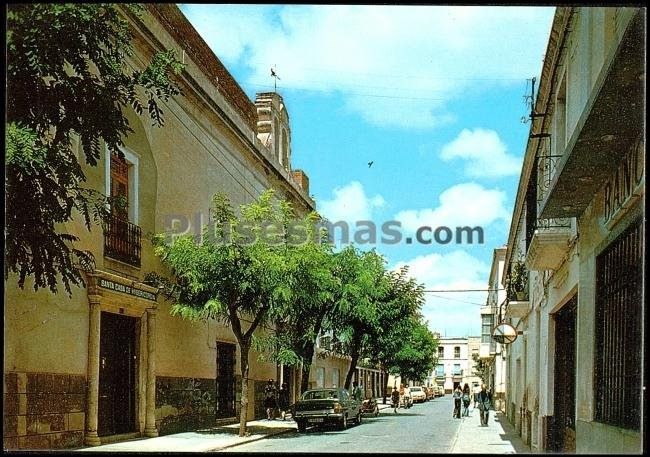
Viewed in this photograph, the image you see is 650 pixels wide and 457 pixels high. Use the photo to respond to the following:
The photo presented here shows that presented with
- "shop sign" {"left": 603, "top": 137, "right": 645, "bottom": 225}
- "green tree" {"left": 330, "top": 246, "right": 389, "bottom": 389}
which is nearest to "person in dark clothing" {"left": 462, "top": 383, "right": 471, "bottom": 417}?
"green tree" {"left": 330, "top": 246, "right": 389, "bottom": 389}

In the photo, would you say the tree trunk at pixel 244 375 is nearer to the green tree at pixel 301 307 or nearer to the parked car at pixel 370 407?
the green tree at pixel 301 307

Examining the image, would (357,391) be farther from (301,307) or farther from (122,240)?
(122,240)

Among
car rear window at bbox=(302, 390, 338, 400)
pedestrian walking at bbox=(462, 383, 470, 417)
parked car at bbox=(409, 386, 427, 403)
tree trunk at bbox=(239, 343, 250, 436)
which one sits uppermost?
tree trunk at bbox=(239, 343, 250, 436)

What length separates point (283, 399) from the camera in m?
18.8

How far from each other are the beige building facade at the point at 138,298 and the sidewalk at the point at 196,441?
0.22m

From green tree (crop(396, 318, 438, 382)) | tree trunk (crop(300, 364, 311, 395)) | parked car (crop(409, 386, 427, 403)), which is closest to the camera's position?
green tree (crop(396, 318, 438, 382))

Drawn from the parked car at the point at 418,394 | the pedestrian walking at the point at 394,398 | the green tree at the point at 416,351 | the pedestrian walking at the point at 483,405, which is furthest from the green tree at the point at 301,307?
the parked car at the point at 418,394

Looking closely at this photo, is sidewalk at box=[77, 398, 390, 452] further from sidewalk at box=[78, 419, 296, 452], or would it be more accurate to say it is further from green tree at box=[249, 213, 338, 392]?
green tree at box=[249, 213, 338, 392]

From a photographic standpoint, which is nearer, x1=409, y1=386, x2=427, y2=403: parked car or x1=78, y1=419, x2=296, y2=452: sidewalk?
x1=78, y1=419, x2=296, y2=452: sidewalk

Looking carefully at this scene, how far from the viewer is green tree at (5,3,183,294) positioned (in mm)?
7973

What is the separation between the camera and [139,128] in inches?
391

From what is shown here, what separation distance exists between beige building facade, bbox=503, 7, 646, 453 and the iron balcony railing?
443cm

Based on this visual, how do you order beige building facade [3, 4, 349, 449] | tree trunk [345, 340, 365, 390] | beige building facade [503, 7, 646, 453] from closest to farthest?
beige building facade [503, 7, 646, 453], beige building facade [3, 4, 349, 449], tree trunk [345, 340, 365, 390]

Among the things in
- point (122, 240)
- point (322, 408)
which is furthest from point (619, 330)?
point (322, 408)
